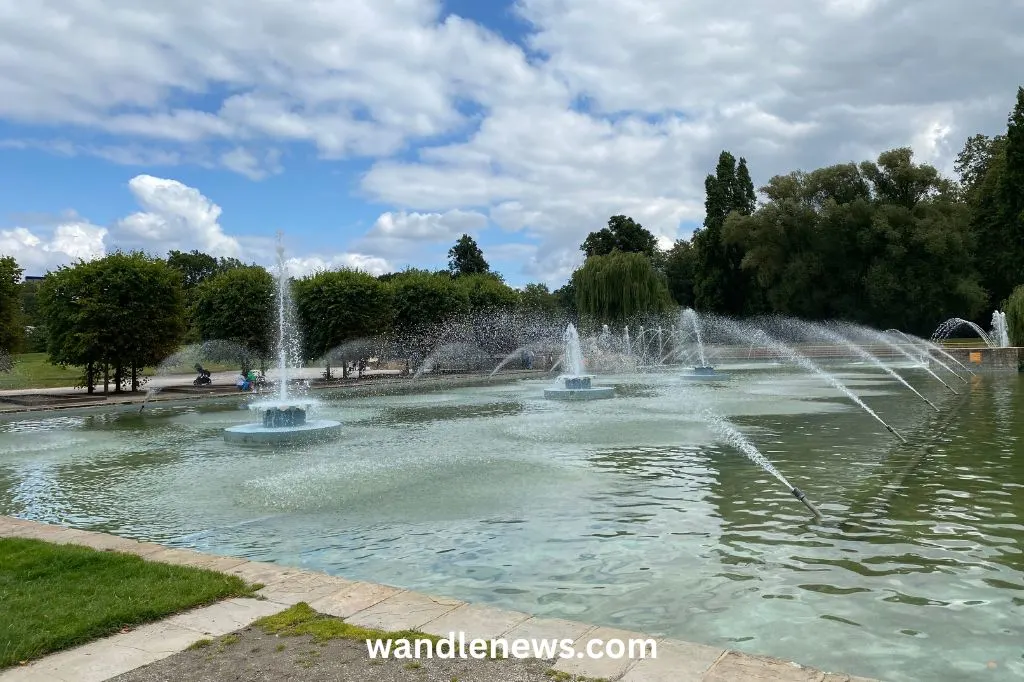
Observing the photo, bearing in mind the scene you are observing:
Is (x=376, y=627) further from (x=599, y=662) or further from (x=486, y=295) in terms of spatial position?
(x=486, y=295)

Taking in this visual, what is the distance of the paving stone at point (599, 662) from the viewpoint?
405cm

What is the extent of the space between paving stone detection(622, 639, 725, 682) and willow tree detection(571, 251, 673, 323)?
4704cm

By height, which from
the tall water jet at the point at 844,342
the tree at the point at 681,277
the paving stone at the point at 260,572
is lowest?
the paving stone at the point at 260,572

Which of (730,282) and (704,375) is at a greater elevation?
(730,282)

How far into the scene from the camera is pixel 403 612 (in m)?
5.07

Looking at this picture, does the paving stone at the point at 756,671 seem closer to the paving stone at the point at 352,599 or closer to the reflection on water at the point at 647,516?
the reflection on water at the point at 647,516

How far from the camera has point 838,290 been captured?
5962cm

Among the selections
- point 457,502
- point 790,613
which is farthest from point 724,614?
point 457,502

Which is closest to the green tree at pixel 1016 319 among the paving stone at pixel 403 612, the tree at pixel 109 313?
the tree at pixel 109 313

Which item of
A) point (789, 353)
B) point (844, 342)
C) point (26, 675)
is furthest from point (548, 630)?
point (844, 342)

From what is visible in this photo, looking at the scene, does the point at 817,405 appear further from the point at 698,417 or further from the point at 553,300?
the point at 553,300

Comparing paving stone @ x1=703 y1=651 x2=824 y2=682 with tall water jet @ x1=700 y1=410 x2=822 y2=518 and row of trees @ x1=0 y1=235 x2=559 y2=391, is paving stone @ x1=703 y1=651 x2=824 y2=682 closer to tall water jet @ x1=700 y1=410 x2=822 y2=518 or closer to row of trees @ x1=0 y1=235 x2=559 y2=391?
tall water jet @ x1=700 y1=410 x2=822 y2=518

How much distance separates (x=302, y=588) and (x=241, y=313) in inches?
1193

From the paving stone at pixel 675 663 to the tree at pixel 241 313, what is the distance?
106ft
